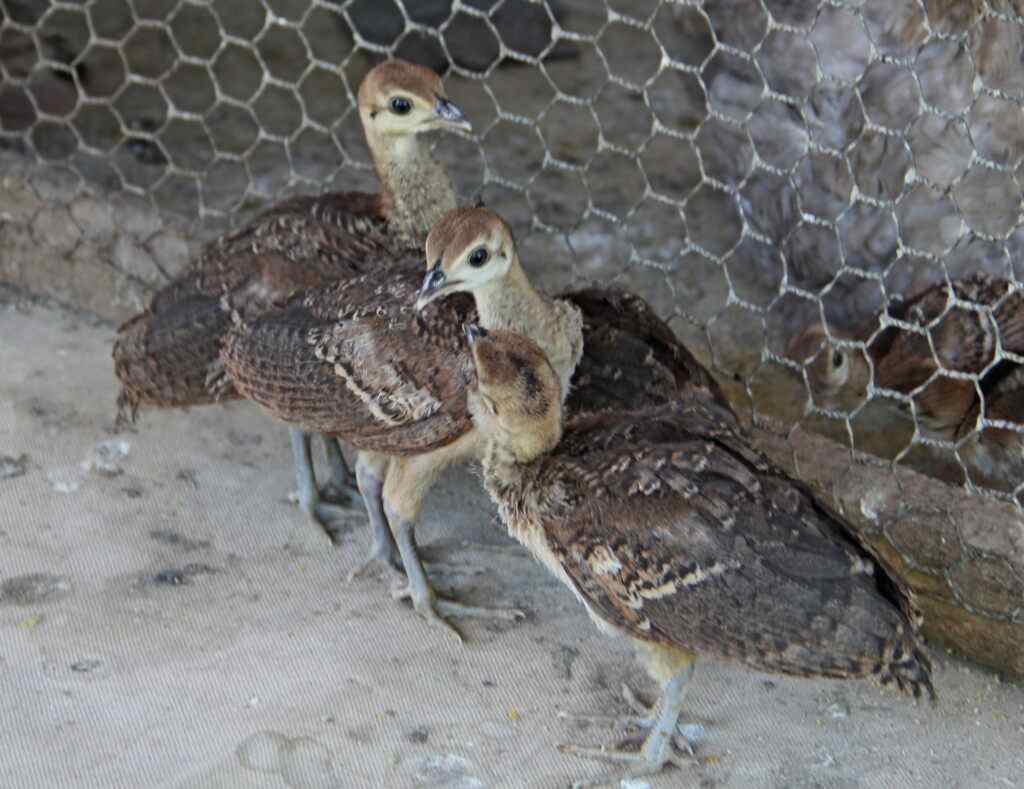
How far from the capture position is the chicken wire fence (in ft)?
10.7

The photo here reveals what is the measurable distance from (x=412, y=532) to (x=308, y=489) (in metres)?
0.38

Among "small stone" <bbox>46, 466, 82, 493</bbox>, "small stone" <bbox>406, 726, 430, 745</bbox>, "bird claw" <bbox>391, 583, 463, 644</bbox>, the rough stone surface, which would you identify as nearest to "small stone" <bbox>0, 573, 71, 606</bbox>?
"small stone" <bbox>46, 466, 82, 493</bbox>

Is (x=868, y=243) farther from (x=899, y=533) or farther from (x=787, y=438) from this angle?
(x=899, y=533)

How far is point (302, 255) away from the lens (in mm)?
3037

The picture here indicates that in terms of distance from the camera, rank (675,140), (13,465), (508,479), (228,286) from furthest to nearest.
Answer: (675,140)
(13,465)
(228,286)
(508,479)

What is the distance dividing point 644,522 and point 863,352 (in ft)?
3.71

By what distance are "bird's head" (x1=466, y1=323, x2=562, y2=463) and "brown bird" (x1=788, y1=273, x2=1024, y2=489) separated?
0.81 metres

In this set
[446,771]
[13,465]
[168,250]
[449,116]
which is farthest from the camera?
[168,250]

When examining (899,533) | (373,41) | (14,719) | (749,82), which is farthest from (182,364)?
(373,41)

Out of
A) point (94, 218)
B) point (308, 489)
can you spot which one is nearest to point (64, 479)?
point (308, 489)

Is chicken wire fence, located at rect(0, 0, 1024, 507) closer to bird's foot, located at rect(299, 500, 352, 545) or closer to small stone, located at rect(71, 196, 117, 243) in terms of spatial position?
small stone, located at rect(71, 196, 117, 243)

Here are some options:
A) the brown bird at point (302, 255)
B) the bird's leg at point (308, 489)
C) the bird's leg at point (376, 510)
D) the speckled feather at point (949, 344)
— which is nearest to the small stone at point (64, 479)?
the brown bird at point (302, 255)

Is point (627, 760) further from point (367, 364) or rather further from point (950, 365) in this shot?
point (950, 365)

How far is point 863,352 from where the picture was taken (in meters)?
3.29
